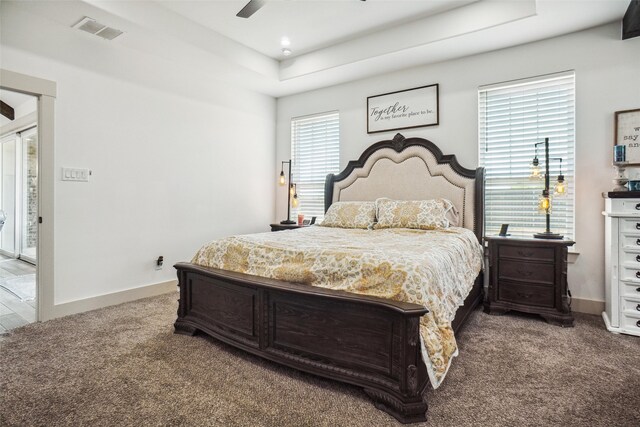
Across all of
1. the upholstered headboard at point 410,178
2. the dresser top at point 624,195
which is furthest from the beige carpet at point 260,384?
the upholstered headboard at point 410,178

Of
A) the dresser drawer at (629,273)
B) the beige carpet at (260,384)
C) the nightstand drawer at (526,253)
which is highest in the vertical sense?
the nightstand drawer at (526,253)

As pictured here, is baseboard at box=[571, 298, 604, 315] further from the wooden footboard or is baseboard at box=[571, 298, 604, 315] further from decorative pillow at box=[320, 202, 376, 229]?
the wooden footboard

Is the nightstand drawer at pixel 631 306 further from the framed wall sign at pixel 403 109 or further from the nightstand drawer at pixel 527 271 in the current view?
the framed wall sign at pixel 403 109

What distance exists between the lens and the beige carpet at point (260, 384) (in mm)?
1630

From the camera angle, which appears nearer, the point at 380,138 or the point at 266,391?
the point at 266,391

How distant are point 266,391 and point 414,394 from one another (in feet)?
2.61

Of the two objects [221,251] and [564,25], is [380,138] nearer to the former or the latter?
[564,25]

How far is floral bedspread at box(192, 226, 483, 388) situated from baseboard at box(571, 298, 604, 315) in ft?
4.07

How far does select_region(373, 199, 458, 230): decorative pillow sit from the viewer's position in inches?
132

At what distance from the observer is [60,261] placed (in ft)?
9.96

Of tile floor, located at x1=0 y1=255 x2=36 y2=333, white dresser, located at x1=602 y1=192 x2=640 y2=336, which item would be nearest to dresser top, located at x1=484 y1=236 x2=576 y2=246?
white dresser, located at x1=602 y1=192 x2=640 y2=336

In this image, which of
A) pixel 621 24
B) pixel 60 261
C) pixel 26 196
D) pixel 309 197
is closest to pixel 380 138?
pixel 309 197

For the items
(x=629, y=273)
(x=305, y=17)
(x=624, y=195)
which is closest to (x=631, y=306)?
(x=629, y=273)

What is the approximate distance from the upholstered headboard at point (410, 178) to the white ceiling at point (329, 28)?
3.34ft
